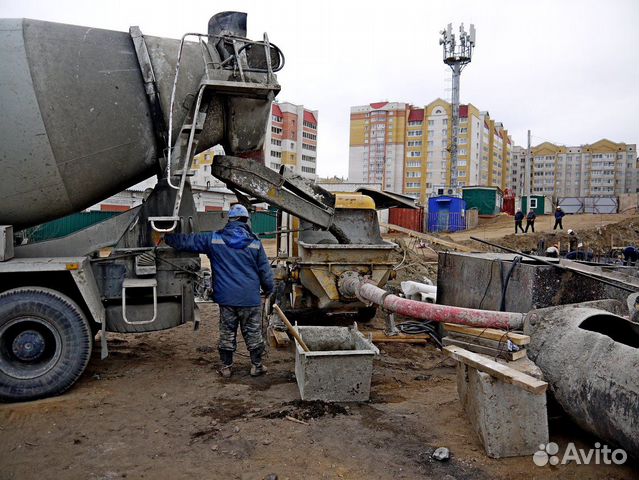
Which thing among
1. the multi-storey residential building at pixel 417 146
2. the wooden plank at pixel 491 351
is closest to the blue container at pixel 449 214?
the wooden plank at pixel 491 351

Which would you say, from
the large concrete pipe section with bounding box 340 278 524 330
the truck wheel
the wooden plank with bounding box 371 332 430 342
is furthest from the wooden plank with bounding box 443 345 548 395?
the truck wheel

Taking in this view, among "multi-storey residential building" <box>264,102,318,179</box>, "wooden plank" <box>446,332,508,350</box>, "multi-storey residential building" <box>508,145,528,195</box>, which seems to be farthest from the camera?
"multi-storey residential building" <box>508,145,528,195</box>

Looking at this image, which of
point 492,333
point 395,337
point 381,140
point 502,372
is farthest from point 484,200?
point 381,140

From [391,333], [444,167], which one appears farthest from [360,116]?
[391,333]

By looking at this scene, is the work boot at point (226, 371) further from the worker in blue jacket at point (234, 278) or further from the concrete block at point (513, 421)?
the concrete block at point (513, 421)

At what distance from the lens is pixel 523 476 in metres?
3.18

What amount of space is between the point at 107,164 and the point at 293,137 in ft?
182

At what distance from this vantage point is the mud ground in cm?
327

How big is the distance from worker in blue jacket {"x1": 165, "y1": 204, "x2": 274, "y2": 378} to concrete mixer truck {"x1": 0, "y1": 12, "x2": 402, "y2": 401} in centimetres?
32

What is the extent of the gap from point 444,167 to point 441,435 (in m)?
60.7

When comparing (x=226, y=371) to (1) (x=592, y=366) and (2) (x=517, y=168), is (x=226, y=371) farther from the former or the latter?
(2) (x=517, y=168)

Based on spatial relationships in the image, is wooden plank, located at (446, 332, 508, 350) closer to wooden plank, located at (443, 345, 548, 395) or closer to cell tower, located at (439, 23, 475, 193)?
wooden plank, located at (443, 345, 548, 395)

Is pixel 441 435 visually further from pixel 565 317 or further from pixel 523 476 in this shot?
pixel 565 317

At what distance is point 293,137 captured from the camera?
59.3 meters
